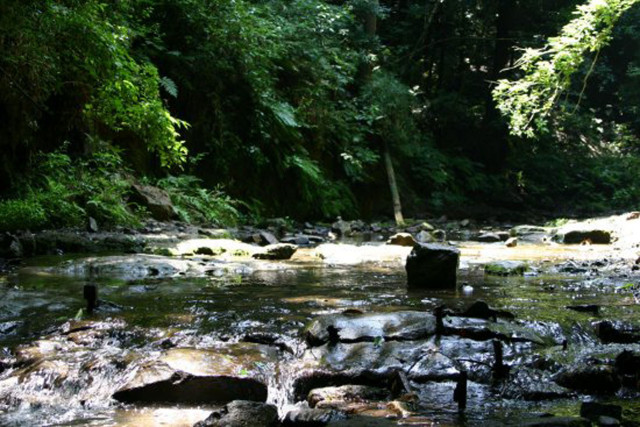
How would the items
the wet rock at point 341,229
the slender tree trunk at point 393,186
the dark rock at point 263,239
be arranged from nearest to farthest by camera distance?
the dark rock at point 263,239 → the wet rock at point 341,229 → the slender tree trunk at point 393,186

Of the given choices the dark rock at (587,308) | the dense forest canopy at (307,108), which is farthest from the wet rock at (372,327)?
the dense forest canopy at (307,108)

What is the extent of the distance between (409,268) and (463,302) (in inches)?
39.4

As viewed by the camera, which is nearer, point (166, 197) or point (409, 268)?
point (409, 268)

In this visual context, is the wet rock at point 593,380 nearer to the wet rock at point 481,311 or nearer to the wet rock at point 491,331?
the wet rock at point 491,331

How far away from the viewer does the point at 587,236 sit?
1138 cm

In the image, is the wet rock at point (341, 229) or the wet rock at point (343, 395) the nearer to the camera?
the wet rock at point (343, 395)

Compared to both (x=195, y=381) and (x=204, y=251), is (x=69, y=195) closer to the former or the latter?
(x=204, y=251)

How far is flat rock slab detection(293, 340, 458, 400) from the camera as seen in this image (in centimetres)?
338

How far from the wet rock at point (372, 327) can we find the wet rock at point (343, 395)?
0.60 m

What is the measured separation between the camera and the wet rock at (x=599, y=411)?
8.85 feet

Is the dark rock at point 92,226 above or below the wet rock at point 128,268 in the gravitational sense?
above

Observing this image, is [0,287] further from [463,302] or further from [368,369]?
[463,302]

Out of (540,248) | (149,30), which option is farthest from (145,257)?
(540,248)

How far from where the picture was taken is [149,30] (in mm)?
11219
